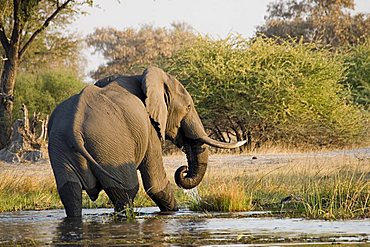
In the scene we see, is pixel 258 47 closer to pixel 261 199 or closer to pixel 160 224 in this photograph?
pixel 261 199

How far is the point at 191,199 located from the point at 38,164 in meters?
10.6

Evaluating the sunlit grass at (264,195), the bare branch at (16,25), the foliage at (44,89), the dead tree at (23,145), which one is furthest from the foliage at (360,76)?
the sunlit grass at (264,195)

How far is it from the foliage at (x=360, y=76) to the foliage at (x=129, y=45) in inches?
1238

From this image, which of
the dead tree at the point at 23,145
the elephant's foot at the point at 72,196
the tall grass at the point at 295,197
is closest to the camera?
the elephant's foot at the point at 72,196

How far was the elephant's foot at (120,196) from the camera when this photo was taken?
1273 cm

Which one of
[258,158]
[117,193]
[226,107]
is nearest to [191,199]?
[117,193]

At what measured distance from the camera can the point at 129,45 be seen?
7738 centimetres

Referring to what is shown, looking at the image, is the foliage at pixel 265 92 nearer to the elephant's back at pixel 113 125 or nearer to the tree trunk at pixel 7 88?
the tree trunk at pixel 7 88

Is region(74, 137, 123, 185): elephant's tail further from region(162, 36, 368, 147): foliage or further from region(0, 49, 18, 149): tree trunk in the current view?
region(0, 49, 18, 149): tree trunk

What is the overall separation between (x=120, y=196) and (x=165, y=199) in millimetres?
1375

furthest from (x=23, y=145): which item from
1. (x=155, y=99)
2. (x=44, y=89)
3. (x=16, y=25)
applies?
(x=44, y=89)

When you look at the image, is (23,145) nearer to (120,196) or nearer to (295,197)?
(295,197)

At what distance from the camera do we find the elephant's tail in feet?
39.9

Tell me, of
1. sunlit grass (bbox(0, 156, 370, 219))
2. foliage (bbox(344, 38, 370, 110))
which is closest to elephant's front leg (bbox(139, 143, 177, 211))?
sunlit grass (bbox(0, 156, 370, 219))
